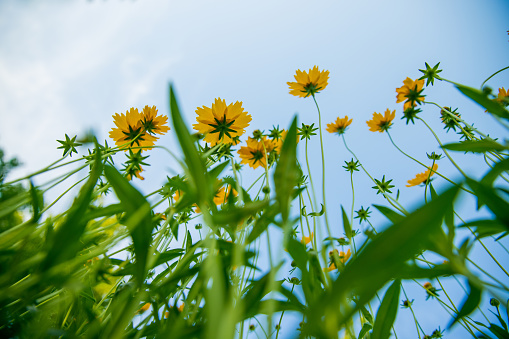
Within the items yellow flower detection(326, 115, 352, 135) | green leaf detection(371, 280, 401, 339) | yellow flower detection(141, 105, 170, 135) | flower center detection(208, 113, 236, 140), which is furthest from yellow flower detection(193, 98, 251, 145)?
yellow flower detection(326, 115, 352, 135)

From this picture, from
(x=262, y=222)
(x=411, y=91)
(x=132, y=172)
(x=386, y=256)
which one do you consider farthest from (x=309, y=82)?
(x=386, y=256)

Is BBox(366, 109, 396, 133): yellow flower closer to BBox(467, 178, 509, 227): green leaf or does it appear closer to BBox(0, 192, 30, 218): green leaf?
BBox(467, 178, 509, 227): green leaf

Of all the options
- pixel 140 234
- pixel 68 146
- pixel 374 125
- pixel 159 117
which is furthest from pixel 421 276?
pixel 374 125

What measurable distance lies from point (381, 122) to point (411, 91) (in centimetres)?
32

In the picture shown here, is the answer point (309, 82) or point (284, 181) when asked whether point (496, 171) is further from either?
point (309, 82)

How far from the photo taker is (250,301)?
0.91ft

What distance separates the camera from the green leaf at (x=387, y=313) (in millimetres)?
304

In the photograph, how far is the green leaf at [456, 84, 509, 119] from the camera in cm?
35

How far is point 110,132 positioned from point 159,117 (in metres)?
0.14

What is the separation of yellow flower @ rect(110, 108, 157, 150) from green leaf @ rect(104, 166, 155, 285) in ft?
1.41

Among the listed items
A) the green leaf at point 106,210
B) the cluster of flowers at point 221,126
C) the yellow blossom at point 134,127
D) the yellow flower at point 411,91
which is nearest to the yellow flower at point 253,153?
the cluster of flowers at point 221,126

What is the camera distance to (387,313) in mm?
308

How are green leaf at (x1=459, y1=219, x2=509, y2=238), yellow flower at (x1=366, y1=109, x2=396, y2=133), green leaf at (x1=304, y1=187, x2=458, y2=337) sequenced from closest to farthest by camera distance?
green leaf at (x1=304, y1=187, x2=458, y2=337), green leaf at (x1=459, y1=219, x2=509, y2=238), yellow flower at (x1=366, y1=109, x2=396, y2=133)

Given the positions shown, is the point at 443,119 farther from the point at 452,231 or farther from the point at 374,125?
the point at 452,231
